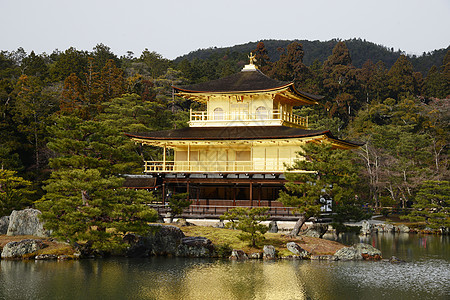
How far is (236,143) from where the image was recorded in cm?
3634

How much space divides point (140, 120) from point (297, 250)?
3095 cm

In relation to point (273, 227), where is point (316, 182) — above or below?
above

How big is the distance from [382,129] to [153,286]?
39.5m

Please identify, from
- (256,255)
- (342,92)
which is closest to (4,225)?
(256,255)

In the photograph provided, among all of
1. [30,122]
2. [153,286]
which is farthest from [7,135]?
[153,286]

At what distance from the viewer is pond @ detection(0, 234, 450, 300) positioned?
17.7 m

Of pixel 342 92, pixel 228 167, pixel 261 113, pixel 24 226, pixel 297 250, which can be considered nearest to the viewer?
pixel 297 250

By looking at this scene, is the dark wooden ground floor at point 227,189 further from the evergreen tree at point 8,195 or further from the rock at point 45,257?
the rock at point 45,257

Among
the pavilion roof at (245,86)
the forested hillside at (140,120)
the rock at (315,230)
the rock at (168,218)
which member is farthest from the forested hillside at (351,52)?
the rock at (315,230)

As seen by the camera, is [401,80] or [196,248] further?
[401,80]

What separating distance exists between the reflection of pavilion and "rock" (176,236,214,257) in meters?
9.30

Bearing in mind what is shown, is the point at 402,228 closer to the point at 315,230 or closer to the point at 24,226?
the point at 315,230

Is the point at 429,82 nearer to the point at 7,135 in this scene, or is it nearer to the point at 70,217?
the point at 7,135

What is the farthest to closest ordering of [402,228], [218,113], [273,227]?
[402,228]
[218,113]
[273,227]
